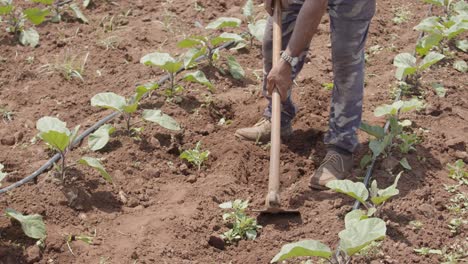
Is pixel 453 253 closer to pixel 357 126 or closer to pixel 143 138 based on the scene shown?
pixel 357 126

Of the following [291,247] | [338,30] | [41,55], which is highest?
[338,30]

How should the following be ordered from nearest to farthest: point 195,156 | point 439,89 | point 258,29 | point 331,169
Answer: point 331,169 → point 195,156 → point 439,89 → point 258,29

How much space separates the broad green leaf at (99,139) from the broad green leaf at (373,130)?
1528 millimetres

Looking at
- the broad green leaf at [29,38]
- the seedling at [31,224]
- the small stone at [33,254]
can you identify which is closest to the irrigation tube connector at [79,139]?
the seedling at [31,224]

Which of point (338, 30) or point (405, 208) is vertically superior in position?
point (338, 30)

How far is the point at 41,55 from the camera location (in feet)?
19.0

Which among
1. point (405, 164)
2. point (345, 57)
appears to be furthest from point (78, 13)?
point (405, 164)

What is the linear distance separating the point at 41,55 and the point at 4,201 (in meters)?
1.97

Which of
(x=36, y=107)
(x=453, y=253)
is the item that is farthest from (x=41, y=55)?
(x=453, y=253)

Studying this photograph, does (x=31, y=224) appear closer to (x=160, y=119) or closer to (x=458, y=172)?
(x=160, y=119)

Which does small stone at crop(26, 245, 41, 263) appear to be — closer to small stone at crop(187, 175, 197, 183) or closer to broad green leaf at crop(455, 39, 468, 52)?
small stone at crop(187, 175, 197, 183)

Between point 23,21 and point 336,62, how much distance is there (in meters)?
2.94

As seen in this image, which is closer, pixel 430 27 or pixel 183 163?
pixel 183 163

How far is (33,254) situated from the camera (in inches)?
146
